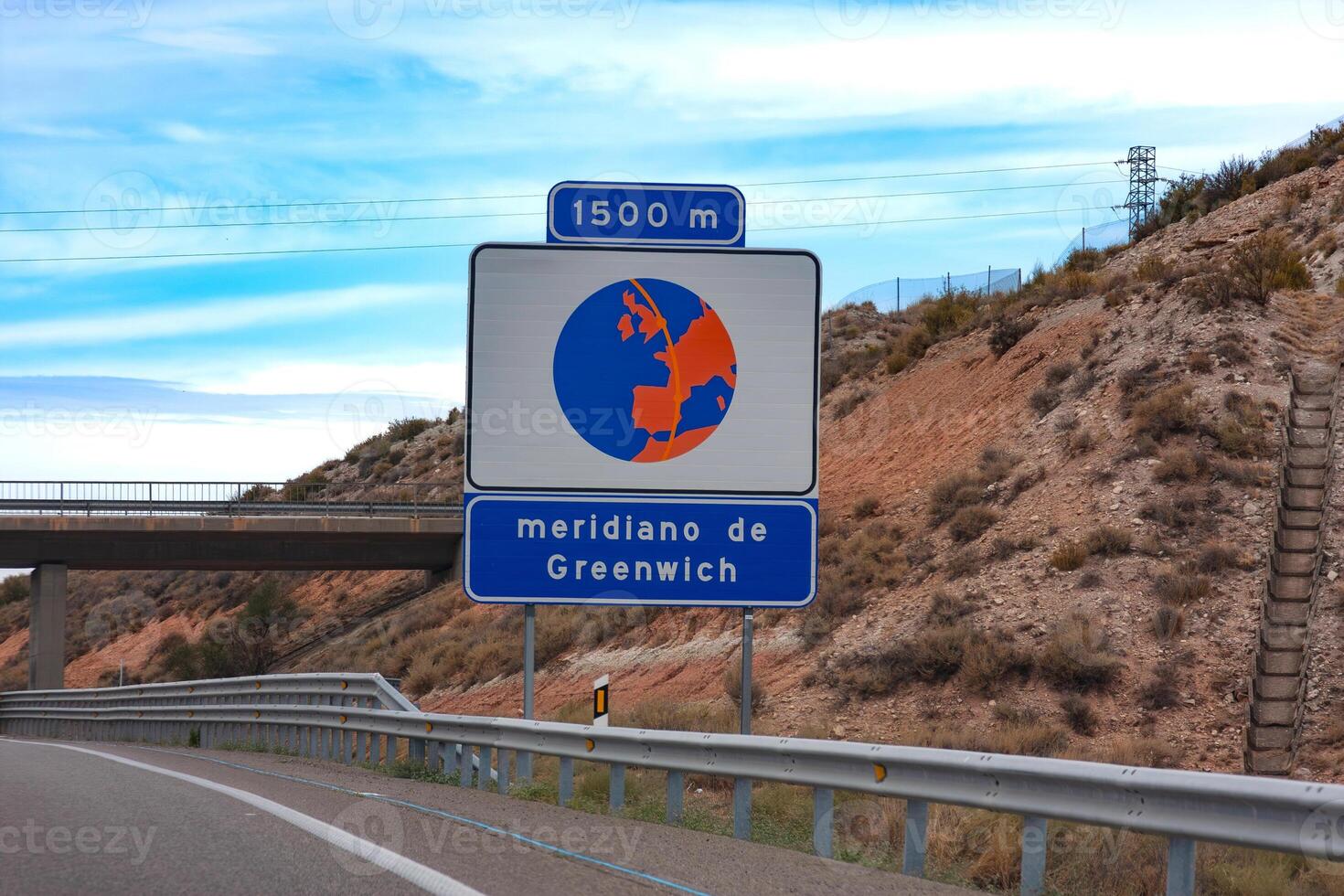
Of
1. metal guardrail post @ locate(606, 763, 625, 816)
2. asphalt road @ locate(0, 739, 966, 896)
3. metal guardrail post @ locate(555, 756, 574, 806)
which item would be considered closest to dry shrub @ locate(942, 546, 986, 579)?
asphalt road @ locate(0, 739, 966, 896)

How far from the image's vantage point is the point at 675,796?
995cm

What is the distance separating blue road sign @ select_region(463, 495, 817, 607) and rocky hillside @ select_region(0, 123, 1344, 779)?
4021 mm

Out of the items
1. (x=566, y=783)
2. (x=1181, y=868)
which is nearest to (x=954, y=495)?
(x=566, y=783)

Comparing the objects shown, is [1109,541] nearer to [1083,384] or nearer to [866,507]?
[1083,384]

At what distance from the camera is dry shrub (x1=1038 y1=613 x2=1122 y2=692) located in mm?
17750

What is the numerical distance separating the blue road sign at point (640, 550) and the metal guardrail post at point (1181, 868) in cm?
641

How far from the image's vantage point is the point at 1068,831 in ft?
29.4

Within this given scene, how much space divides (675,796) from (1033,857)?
360 centimetres

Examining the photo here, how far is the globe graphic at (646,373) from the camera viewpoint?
42.6 feet

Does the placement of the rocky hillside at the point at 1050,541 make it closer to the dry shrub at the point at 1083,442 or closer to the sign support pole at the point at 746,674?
the dry shrub at the point at 1083,442

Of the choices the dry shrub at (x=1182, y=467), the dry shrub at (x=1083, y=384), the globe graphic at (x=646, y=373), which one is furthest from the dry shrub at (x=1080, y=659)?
the dry shrub at (x=1083, y=384)

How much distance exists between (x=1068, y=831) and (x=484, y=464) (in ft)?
21.1

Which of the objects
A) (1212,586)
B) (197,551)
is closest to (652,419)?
(1212,586)

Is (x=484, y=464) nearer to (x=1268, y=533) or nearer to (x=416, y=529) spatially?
(x=1268, y=533)
